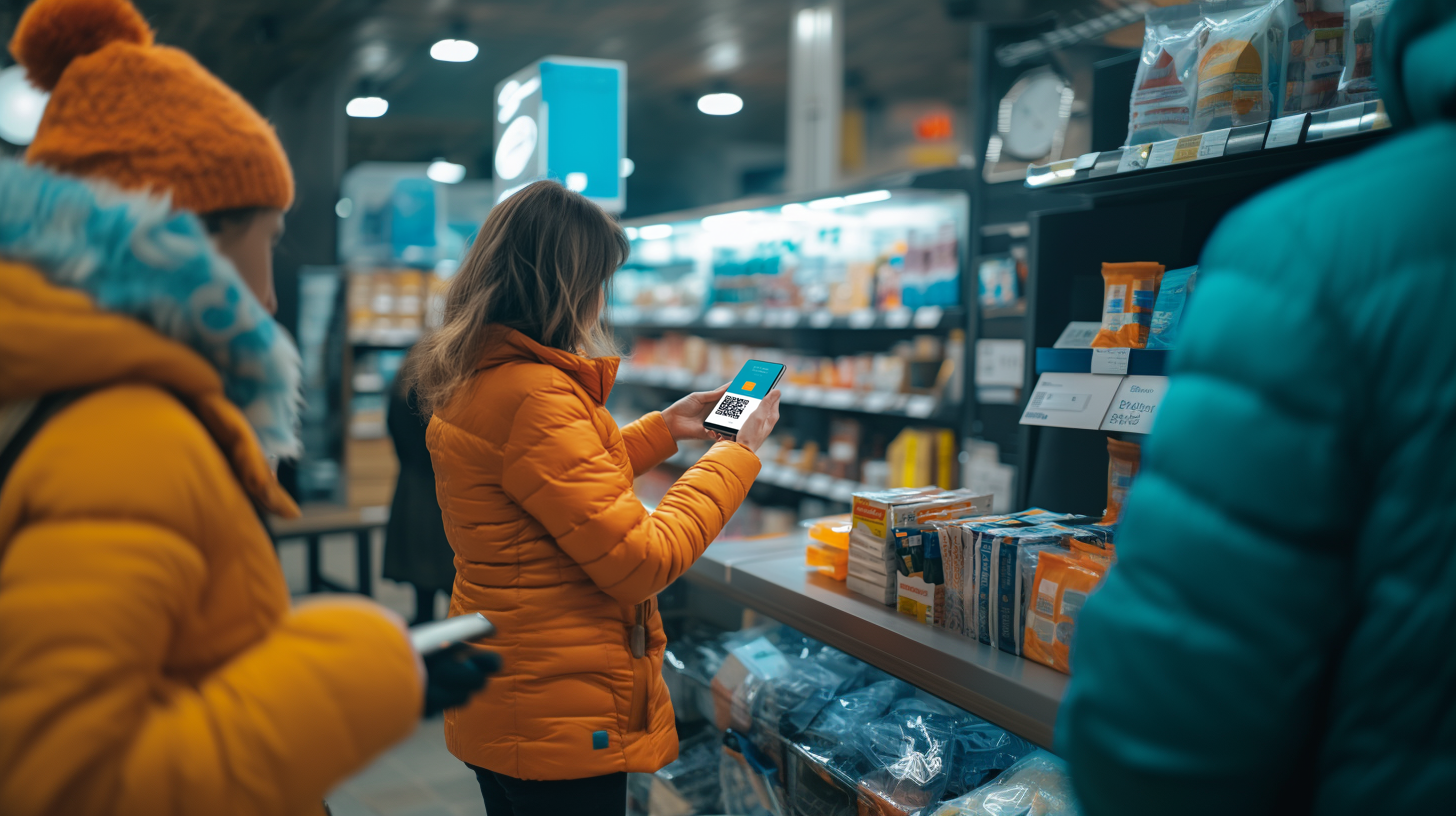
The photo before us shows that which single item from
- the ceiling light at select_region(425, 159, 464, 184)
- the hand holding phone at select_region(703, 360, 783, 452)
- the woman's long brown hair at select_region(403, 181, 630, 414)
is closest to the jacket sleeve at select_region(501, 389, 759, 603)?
the woman's long brown hair at select_region(403, 181, 630, 414)

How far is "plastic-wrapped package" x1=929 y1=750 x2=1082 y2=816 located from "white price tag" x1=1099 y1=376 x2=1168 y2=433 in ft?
1.99

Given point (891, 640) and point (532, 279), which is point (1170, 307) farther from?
point (532, 279)

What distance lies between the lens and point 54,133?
3.01ft

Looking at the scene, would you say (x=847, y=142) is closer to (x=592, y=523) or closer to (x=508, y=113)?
(x=508, y=113)

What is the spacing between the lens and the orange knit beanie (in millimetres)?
899

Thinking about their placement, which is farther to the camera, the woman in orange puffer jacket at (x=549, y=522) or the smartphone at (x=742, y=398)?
the smartphone at (x=742, y=398)

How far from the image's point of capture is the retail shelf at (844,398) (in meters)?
4.46

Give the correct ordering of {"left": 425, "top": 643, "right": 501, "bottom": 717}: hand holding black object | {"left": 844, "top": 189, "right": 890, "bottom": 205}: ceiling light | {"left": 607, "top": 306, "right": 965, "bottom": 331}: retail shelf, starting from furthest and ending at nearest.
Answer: {"left": 607, "top": 306, "right": 965, "bottom": 331}: retail shelf
{"left": 844, "top": 189, "right": 890, "bottom": 205}: ceiling light
{"left": 425, "top": 643, "right": 501, "bottom": 717}: hand holding black object

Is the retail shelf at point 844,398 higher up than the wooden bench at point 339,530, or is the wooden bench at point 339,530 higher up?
the retail shelf at point 844,398

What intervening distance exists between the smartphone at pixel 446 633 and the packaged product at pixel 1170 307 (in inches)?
48.1

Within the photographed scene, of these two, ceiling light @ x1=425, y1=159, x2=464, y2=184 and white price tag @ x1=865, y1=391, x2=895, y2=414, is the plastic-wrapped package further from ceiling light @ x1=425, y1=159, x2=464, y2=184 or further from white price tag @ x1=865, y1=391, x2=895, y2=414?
ceiling light @ x1=425, y1=159, x2=464, y2=184

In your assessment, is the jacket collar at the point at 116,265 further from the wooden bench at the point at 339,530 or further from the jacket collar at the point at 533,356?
the wooden bench at the point at 339,530

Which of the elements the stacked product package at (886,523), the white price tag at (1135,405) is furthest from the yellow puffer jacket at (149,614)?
the white price tag at (1135,405)

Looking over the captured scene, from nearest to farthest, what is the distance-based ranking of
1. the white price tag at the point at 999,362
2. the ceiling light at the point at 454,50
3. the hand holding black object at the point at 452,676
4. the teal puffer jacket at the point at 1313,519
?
the teal puffer jacket at the point at 1313,519, the hand holding black object at the point at 452,676, the white price tag at the point at 999,362, the ceiling light at the point at 454,50
